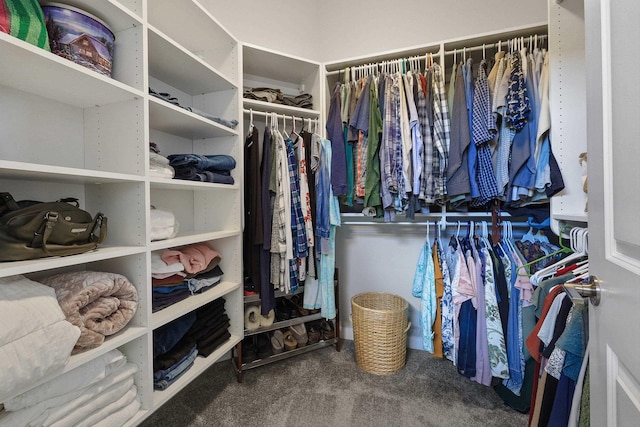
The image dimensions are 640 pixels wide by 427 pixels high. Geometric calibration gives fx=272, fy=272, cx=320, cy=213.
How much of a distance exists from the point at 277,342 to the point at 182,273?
86 centimetres

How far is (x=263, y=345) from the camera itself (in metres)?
1.85

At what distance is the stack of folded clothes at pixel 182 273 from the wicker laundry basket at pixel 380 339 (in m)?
0.98

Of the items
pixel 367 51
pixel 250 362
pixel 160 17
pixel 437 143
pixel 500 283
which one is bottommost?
pixel 250 362

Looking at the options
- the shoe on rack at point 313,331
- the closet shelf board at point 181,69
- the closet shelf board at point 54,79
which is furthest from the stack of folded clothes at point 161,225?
the shoe on rack at point 313,331

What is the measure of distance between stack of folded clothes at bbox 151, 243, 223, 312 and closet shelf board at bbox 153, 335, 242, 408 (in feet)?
1.12

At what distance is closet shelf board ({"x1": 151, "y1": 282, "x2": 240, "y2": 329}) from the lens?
1.15 m

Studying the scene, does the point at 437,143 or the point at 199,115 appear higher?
the point at 199,115

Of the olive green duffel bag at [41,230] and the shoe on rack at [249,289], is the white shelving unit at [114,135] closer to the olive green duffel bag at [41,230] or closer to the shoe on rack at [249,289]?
the olive green duffel bag at [41,230]

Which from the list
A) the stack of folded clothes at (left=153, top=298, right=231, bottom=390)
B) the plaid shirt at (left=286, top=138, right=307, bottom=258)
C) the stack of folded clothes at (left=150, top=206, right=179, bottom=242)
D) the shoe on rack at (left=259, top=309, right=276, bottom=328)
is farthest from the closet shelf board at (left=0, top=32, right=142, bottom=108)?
the shoe on rack at (left=259, top=309, right=276, bottom=328)

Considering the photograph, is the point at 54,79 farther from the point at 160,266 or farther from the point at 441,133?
the point at 441,133

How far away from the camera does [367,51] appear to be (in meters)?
2.18

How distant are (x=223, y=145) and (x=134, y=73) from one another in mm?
629

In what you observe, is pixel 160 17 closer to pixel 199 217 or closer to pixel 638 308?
pixel 199 217

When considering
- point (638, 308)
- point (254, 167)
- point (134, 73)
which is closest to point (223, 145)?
point (254, 167)
